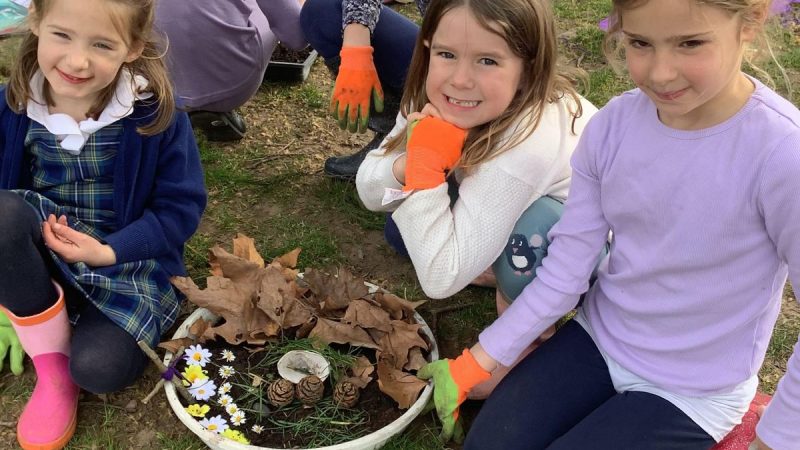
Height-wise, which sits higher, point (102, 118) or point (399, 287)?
point (102, 118)

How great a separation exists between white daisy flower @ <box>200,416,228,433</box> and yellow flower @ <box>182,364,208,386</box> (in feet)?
0.40

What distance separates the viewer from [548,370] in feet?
5.31

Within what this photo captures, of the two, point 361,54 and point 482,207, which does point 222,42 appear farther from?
point 482,207

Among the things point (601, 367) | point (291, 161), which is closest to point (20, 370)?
point (291, 161)

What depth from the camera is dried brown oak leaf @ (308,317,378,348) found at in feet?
5.94

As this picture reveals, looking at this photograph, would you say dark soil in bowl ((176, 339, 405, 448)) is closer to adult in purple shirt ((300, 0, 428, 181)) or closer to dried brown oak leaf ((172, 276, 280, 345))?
dried brown oak leaf ((172, 276, 280, 345))

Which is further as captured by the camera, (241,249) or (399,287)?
(399,287)

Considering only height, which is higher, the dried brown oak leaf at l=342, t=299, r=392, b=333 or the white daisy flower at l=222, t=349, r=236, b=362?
the dried brown oak leaf at l=342, t=299, r=392, b=333

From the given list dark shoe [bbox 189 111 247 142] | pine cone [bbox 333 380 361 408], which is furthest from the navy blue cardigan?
dark shoe [bbox 189 111 247 142]

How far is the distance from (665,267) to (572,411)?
37 cm

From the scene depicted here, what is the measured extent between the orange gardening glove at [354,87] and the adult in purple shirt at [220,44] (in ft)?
1.67

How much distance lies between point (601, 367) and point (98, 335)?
45.0 inches

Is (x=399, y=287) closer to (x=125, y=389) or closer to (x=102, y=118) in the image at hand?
(x=125, y=389)

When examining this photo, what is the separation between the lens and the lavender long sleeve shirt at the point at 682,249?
1279 millimetres
